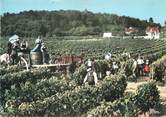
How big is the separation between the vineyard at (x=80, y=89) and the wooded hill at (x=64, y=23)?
20cm

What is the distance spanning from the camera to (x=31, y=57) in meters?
24.7

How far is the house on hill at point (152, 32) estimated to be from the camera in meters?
24.8

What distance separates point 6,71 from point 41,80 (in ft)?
2.83

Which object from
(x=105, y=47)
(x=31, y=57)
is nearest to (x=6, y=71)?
(x=31, y=57)

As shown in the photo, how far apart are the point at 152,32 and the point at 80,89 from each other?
2026mm

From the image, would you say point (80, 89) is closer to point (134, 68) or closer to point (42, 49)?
point (42, 49)

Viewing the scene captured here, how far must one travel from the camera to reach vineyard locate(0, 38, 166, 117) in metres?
23.8

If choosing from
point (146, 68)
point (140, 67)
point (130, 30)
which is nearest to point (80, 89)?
point (130, 30)

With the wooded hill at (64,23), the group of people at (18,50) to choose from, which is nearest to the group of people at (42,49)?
the group of people at (18,50)

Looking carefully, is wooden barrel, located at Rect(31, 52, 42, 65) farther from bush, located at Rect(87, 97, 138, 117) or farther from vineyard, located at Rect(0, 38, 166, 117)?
bush, located at Rect(87, 97, 138, 117)

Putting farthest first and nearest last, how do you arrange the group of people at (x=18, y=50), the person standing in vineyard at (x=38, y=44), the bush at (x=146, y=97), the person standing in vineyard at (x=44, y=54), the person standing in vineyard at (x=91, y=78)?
1. the person standing in vineyard at (x=91, y=78)
2. the person standing in vineyard at (x=44, y=54)
3. the bush at (x=146, y=97)
4. the person standing in vineyard at (x=38, y=44)
5. the group of people at (x=18, y=50)

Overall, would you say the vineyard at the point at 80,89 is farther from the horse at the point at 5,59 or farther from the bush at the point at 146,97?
the horse at the point at 5,59

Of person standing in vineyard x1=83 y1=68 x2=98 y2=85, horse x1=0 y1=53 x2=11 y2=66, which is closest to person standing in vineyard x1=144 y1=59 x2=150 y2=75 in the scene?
person standing in vineyard x1=83 y1=68 x2=98 y2=85

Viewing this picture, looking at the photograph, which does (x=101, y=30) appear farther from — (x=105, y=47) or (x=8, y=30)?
(x=8, y=30)
